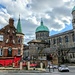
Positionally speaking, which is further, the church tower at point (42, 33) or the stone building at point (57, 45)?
the church tower at point (42, 33)

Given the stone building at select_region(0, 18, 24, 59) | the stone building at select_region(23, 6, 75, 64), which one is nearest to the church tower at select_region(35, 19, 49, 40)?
the stone building at select_region(23, 6, 75, 64)

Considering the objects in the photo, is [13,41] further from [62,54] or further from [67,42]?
[67,42]

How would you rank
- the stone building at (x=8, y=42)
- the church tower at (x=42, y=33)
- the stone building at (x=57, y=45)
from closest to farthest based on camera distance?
the stone building at (x=8, y=42) → the stone building at (x=57, y=45) → the church tower at (x=42, y=33)

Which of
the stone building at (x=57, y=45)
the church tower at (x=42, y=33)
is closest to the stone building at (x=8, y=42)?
the stone building at (x=57, y=45)

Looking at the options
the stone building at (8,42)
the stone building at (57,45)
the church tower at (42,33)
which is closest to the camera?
the stone building at (8,42)

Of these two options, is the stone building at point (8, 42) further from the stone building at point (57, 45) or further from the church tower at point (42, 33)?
the church tower at point (42, 33)

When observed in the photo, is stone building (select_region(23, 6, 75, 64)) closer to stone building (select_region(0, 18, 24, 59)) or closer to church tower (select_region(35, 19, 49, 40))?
church tower (select_region(35, 19, 49, 40))

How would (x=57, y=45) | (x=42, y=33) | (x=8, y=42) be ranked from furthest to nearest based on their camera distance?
(x=42, y=33), (x=57, y=45), (x=8, y=42)

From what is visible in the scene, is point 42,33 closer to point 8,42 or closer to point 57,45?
point 57,45

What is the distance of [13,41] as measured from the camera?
5075cm

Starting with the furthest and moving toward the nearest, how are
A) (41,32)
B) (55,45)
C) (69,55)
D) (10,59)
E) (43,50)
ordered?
1. (41,32)
2. (55,45)
3. (43,50)
4. (69,55)
5. (10,59)

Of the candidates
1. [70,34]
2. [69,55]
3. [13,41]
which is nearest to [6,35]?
[13,41]

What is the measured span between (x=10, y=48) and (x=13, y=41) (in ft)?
6.87

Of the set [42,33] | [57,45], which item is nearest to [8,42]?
[57,45]
